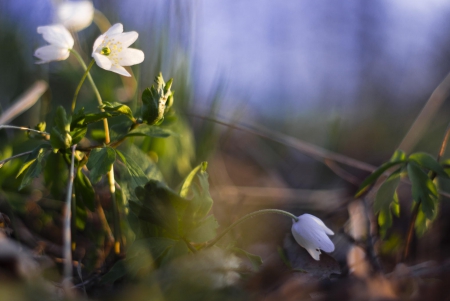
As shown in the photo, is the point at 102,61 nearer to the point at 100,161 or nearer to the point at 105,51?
the point at 105,51

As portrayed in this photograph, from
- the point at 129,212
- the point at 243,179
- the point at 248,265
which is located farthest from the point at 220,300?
the point at 243,179

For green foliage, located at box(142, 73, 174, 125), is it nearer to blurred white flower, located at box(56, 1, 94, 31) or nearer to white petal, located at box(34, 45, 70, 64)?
white petal, located at box(34, 45, 70, 64)

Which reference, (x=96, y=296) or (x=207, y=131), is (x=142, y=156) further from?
(x=207, y=131)

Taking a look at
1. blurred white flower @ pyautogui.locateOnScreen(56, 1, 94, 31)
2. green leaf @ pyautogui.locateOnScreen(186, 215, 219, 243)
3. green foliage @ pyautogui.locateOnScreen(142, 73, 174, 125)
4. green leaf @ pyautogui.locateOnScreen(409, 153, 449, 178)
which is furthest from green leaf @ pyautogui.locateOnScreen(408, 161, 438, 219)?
blurred white flower @ pyautogui.locateOnScreen(56, 1, 94, 31)

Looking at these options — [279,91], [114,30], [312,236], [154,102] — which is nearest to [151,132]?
[154,102]

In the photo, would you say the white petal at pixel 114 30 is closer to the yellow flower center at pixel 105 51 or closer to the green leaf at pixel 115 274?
the yellow flower center at pixel 105 51

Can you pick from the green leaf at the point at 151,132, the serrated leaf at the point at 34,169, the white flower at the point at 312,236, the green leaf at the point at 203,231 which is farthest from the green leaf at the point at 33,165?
the white flower at the point at 312,236
